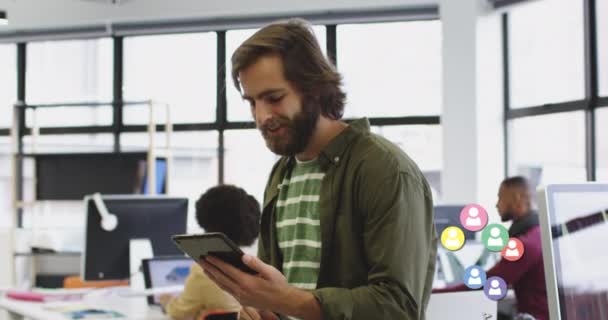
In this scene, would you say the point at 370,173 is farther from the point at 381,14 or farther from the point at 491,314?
the point at 381,14

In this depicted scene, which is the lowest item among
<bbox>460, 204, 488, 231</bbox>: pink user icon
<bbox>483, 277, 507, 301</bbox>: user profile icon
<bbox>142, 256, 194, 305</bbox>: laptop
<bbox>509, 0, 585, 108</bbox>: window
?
<bbox>142, 256, 194, 305</bbox>: laptop

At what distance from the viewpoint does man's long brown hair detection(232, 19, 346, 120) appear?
1.34 meters

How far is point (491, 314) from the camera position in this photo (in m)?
1.67

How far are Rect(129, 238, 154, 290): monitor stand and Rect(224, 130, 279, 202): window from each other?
3467 mm

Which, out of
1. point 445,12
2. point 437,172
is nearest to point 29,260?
point 437,172

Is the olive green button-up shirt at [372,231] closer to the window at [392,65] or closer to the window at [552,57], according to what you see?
the window at [552,57]

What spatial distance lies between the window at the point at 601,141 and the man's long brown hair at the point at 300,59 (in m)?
4.26

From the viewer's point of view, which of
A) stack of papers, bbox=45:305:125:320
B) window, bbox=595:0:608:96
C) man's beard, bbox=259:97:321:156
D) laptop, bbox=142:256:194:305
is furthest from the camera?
window, bbox=595:0:608:96

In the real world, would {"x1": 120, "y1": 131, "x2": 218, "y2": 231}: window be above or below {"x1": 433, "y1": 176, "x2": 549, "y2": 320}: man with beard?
above

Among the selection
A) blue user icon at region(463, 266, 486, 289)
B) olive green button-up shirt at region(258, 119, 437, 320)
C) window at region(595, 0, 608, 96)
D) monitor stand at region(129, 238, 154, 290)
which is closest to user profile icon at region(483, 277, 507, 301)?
blue user icon at region(463, 266, 486, 289)

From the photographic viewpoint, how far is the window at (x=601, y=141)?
5.28 meters

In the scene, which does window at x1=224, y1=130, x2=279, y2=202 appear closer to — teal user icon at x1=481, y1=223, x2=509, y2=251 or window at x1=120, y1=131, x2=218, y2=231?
window at x1=120, y1=131, x2=218, y2=231

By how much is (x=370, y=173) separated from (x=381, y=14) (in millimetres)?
5432

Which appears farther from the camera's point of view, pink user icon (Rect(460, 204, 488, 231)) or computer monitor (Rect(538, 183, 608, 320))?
pink user icon (Rect(460, 204, 488, 231))
